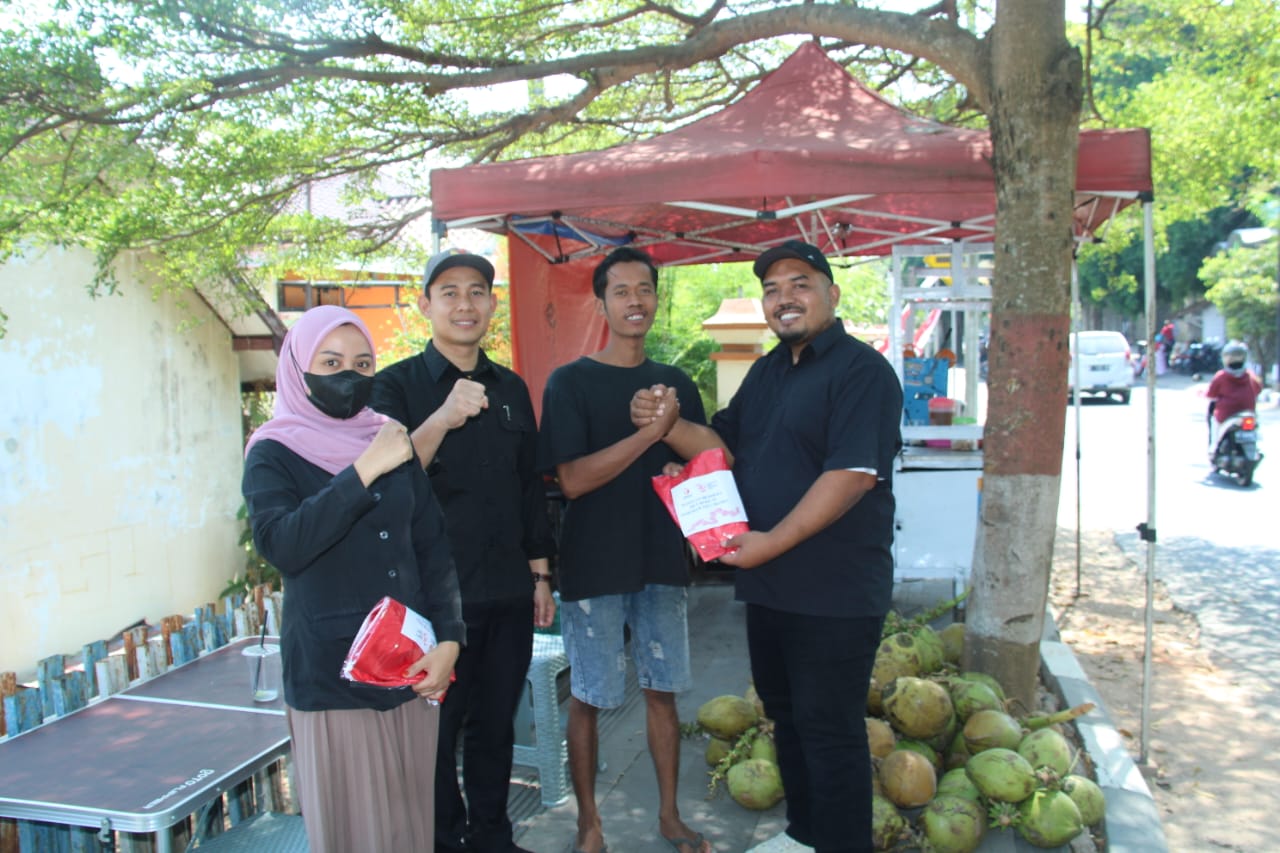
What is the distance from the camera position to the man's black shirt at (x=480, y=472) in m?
2.80

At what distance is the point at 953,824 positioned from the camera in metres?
2.99

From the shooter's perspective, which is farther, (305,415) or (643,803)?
(643,803)

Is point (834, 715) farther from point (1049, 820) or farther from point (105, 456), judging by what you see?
point (105, 456)

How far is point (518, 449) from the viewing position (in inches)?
118

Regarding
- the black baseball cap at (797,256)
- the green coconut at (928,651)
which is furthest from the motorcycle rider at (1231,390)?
the black baseball cap at (797,256)

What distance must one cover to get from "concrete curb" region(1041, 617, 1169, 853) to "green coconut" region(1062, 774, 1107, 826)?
0.13 m

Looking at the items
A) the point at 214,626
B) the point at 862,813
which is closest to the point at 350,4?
the point at 214,626

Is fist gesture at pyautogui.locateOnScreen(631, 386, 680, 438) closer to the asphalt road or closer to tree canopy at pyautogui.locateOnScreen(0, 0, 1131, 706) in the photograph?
tree canopy at pyautogui.locateOnScreen(0, 0, 1131, 706)

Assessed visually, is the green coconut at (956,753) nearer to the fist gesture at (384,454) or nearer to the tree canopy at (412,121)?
the tree canopy at (412,121)

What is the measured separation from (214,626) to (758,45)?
7.03m

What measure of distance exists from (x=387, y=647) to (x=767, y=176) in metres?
2.68

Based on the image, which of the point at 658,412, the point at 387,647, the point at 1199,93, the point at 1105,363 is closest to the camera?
the point at 387,647

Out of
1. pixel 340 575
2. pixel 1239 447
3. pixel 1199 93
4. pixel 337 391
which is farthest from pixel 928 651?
pixel 1239 447

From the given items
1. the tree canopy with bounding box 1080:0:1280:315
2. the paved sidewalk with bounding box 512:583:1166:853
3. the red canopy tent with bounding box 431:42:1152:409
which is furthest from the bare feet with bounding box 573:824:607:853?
the tree canopy with bounding box 1080:0:1280:315
